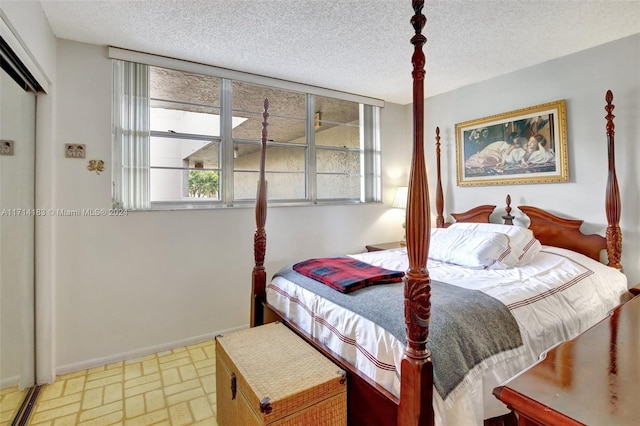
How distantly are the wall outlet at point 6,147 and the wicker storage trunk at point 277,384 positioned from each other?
4.91 feet

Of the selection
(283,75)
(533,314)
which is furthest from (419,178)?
(283,75)

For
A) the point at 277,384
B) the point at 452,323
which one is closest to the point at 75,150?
the point at 277,384

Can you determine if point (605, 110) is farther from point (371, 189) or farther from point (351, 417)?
point (351, 417)

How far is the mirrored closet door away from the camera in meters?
1.69

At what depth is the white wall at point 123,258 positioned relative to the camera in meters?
2.31

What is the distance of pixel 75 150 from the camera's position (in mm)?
2320

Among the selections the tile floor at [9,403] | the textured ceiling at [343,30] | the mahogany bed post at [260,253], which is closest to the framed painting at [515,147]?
the textured ceiling at [343,30]

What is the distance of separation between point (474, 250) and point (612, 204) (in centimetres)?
102

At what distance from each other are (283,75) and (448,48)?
1441mm

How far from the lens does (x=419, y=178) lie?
1.11m

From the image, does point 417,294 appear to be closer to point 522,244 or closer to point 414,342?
point 414,342

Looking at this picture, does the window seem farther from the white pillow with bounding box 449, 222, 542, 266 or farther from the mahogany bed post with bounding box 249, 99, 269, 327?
the white pillow with bounding box 449, 222, 542, 266

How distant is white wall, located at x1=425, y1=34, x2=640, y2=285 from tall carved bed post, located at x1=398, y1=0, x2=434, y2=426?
7.17 ft

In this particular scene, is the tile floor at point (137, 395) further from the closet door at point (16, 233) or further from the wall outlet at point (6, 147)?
the wall outlet at point (6, 147)
